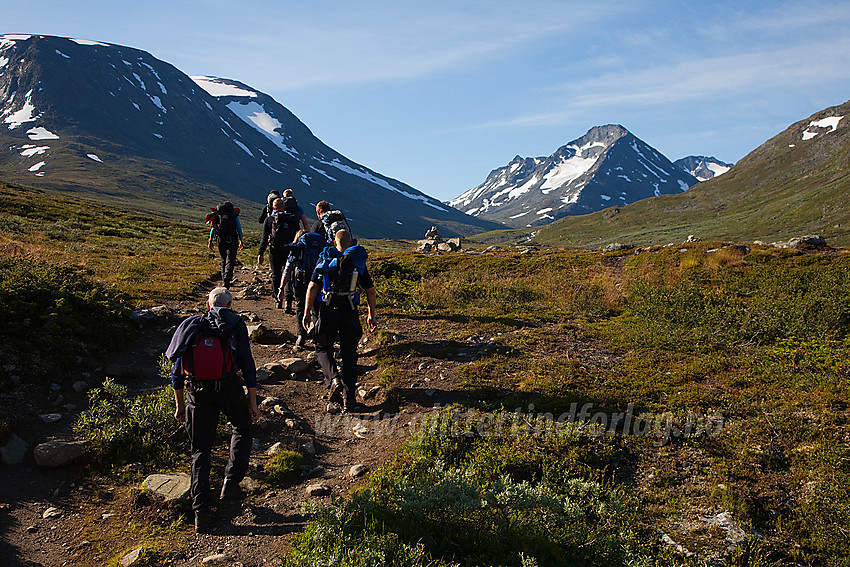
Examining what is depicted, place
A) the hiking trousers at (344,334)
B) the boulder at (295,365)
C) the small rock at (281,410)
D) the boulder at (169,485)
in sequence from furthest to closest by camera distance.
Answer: the boulder at (295,365)
the hiking trousers at (344,334)
the small rock at (281,410)
the boulder at (169,485)

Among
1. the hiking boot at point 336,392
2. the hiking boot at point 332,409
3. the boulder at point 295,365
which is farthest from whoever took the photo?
the boulder at point 295,365

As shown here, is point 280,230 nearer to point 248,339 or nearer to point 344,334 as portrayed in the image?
point 344,334

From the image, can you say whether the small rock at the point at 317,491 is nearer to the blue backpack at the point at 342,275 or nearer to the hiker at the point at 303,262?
the blue backpack at the point at 342,275

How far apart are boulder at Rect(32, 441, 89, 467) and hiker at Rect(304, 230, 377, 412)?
→ 3.59m

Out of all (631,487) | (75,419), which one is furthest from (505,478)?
(75,419)

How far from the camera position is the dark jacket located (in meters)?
5.58

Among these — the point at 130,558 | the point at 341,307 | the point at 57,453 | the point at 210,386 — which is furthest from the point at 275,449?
the point at 57,453

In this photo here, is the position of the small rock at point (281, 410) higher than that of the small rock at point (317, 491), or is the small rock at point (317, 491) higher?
the small rock at point (281, 410)

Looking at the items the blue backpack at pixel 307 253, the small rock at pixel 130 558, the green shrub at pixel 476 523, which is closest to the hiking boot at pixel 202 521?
the small rock at pixel 130 558

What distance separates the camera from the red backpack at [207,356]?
5.57m

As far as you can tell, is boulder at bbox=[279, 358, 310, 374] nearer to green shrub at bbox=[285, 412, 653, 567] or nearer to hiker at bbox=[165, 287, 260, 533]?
hiker at bbox=[165, 287, 260, 533]

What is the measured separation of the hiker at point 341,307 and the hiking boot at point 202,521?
3298 millimetres

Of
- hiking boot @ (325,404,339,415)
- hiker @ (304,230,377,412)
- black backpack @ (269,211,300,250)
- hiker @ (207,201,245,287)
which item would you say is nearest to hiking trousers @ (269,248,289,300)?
black backpack @ (269,211,300,250)

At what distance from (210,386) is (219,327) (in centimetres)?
70
